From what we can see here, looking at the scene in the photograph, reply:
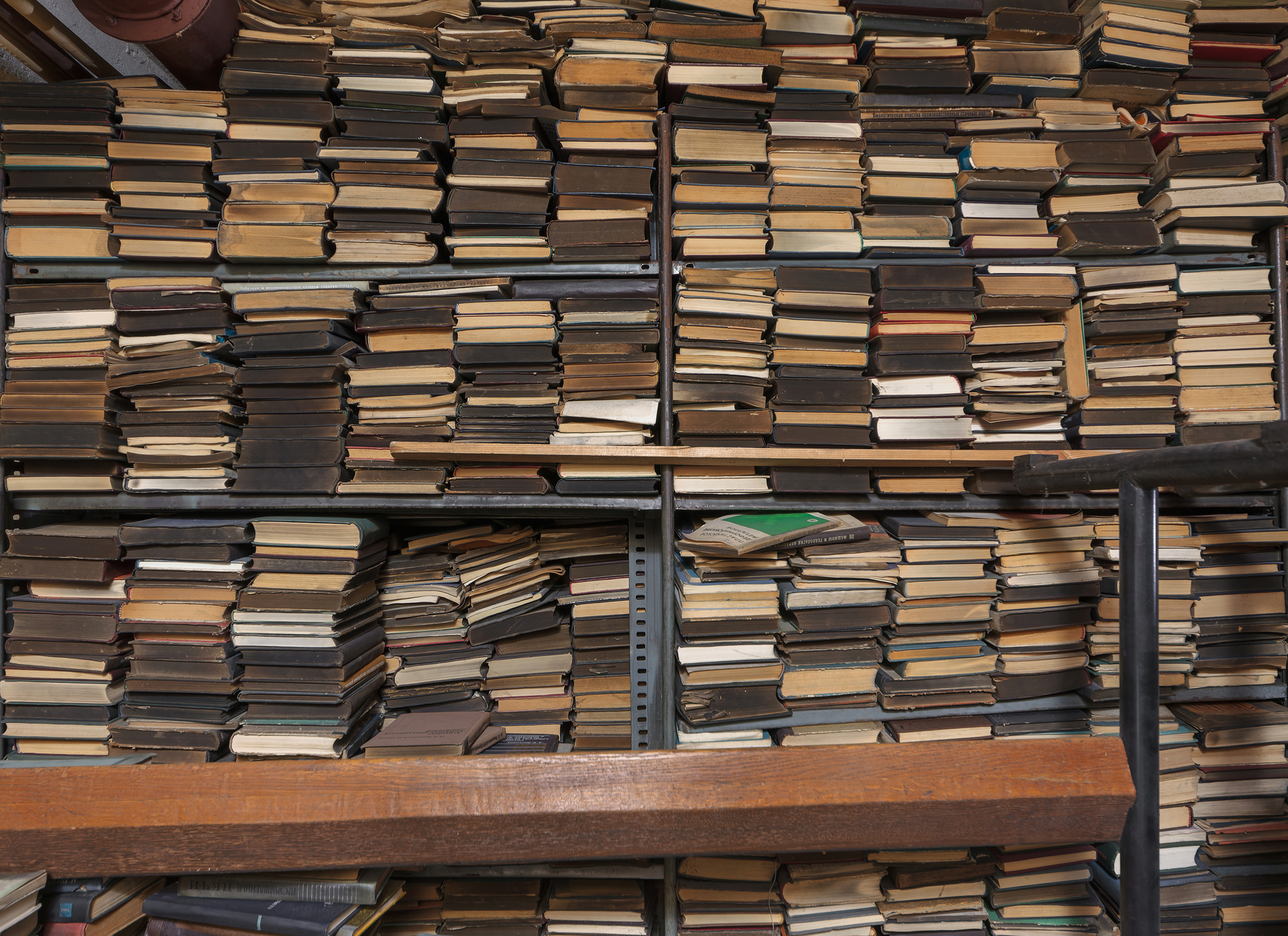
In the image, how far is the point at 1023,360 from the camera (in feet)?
5.70

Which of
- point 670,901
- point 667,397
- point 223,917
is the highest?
point 667,397

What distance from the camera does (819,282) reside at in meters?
1.71

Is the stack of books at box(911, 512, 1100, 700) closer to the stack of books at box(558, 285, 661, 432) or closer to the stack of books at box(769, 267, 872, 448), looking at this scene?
the stack of books at box(769, 267, 872, 448)

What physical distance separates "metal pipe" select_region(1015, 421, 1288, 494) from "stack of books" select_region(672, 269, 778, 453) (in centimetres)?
71

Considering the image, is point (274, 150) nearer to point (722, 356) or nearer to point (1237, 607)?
point (722, 356)

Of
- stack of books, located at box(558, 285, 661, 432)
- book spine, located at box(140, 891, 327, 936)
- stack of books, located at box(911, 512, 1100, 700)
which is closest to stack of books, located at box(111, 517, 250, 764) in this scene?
book spine, located at box(140, 891, 327, 936)

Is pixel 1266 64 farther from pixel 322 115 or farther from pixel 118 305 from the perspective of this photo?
pixel 118 305

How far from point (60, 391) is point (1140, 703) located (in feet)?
8.64

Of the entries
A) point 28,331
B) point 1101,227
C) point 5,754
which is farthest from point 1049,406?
point 5,754

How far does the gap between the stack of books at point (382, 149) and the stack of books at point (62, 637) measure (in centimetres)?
105

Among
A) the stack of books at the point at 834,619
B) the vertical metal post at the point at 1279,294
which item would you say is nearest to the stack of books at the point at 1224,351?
the vertical metal post at the point at 1279,294

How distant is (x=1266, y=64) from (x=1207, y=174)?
43 cm

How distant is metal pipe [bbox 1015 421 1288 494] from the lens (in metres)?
0.97

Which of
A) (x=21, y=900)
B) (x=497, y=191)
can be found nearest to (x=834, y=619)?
(x=497, y=191)
